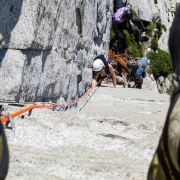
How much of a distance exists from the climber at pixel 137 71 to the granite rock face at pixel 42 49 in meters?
2.74

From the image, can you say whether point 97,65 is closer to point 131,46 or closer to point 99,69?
point 99,69

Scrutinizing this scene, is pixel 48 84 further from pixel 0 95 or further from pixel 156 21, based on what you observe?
pixel 156 21

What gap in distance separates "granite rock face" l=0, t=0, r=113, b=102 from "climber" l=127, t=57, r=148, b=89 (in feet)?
9.00

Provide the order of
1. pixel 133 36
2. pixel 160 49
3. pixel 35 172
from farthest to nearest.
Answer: pixel 160 49 < pixel 133 36 < pixel 35 172

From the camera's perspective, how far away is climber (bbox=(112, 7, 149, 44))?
34.4ft

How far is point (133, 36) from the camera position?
442 inches

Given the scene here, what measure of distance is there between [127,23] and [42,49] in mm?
6566

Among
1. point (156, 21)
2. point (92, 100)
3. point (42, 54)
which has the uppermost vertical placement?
point (156, 21)

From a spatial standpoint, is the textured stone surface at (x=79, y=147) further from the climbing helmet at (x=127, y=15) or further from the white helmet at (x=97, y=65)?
the climbing helmet at (x=127, y=15)

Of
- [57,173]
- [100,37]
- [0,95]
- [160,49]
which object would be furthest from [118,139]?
[160,49]

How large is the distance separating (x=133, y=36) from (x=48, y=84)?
Answer: 6539 mm

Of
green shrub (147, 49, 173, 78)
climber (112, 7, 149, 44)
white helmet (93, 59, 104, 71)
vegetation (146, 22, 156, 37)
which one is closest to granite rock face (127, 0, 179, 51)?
vegetation (146, 22, 156, 37)

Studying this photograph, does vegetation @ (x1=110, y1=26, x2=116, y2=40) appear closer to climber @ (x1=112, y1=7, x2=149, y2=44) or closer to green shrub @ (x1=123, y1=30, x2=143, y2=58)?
climber @ (x1=112, y1=7, x2=149, y2=44)

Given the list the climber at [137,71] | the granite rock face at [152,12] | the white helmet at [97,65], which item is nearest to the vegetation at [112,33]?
the climber at [137,71]
